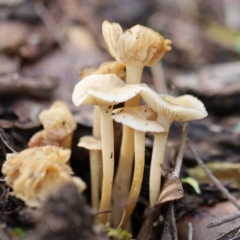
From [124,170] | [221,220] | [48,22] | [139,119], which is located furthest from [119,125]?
[48,22]

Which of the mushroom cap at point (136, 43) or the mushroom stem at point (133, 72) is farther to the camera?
the mushroom stem at point (133, 72)

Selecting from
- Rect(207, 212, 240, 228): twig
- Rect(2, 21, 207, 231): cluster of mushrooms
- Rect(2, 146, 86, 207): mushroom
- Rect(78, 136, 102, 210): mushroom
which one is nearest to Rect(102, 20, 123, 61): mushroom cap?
Rect(2, 21, 207, 231): cluster of mushrooms

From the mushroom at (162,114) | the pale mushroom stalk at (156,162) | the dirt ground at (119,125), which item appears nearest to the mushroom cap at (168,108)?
the mushroom at (162,114)

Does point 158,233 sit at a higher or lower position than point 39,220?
lower

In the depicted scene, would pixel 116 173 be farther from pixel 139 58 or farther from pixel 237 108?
pixel 237 108

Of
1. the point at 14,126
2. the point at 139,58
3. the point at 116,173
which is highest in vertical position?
the point at 139,58

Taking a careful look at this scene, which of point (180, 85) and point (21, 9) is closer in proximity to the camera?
point (180, 85)

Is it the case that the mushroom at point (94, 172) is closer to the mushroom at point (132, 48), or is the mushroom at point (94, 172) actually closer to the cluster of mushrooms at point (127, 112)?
the cluster of mushrooms at point (127, 112)

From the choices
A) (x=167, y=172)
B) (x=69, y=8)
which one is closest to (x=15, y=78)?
(x=167, y=172)

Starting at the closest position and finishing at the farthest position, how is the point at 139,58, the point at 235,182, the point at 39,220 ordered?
the point at 39,220, the point at 139,58, the point at 235,182
